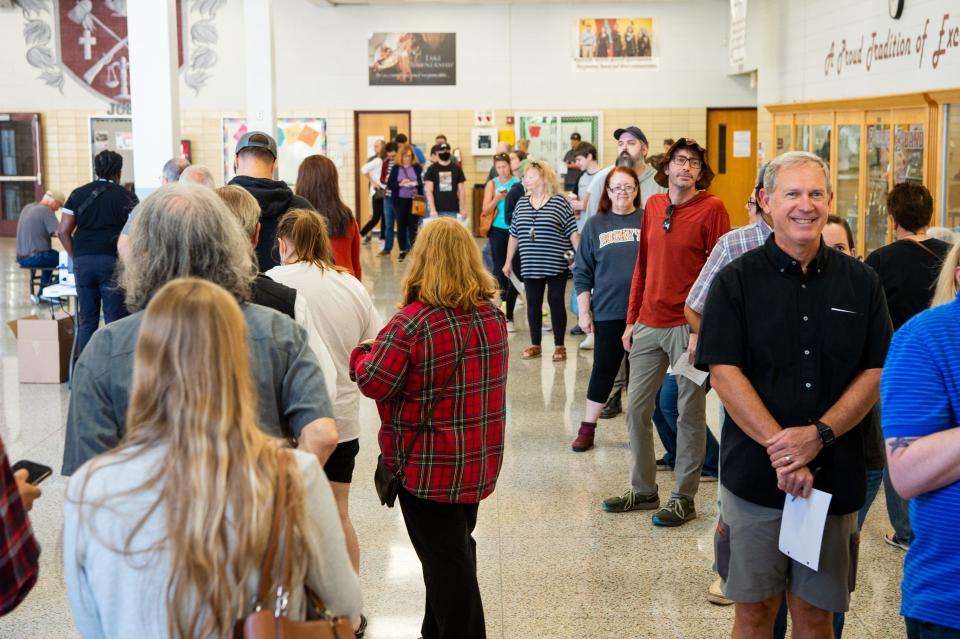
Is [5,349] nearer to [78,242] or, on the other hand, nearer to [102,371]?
[78,242]

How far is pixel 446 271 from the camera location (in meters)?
3.30

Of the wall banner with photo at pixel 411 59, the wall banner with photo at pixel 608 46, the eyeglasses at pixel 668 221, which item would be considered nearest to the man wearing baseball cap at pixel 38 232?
the eyeglasses at pixel 668 221

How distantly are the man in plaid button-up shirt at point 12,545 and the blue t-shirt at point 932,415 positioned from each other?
5.74 feet

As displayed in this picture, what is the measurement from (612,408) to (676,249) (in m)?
2.39

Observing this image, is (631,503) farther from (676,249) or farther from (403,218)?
(403,218)

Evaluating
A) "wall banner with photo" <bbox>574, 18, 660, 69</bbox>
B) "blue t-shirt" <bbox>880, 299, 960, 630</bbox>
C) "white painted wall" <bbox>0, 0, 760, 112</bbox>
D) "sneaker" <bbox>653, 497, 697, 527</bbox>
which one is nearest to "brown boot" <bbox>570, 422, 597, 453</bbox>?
"sneaker" <bbox>653, 497, 697, 527</bbox>

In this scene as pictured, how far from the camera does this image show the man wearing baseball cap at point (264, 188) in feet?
15.8

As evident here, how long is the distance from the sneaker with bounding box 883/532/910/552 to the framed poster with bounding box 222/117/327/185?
1692 cm

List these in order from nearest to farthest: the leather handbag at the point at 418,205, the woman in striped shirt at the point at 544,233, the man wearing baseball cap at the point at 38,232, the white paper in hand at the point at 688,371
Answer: the white paper in hand at the point at 688,371 < the woman in striped shirt at the point at 544,233 < the man wearing baseball cap at the point at 38,232 < the leather handbag at the point at 418,205

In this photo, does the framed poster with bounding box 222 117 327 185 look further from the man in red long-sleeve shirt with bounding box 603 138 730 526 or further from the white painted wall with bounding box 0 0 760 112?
the man in red long-sleeve shirt with bounding box 603 138 730 526

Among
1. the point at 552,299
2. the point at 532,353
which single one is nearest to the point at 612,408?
the point at 552,299

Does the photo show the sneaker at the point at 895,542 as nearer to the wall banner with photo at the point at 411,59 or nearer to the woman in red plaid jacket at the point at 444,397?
the woman in red plaid jacket at the point at 444,397

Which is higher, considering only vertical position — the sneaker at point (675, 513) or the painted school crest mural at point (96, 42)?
the painted school crest mural at point (96, 42)

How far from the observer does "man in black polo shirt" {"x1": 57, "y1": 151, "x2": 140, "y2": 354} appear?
24.9 feet
